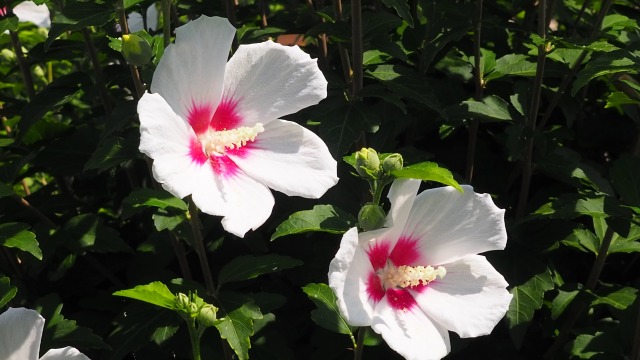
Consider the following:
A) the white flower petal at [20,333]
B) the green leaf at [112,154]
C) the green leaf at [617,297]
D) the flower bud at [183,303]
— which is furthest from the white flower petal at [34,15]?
the green leaf at [617,297]

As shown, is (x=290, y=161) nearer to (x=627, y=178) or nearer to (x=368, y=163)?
(x=368, y=163)

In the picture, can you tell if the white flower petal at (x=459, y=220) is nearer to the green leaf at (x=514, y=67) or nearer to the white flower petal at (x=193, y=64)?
the white flower petal at (x=193, y=64)

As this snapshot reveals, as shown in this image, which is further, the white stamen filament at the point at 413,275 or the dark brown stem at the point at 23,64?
the dark brown stem at the point at 23,64

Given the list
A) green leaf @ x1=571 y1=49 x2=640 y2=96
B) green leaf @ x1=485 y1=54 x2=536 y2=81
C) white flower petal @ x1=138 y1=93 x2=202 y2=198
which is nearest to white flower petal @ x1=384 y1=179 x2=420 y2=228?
white flower petal @ x1=138 y1=93 x2=202 y2=198

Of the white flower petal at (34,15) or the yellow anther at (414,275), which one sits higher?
the yellow anther at (414,275)

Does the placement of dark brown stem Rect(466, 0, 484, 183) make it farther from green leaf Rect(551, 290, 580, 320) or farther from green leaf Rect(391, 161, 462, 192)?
green leaf Rect(391, 161, 462, 192)

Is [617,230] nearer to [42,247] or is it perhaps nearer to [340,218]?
[340,218]
